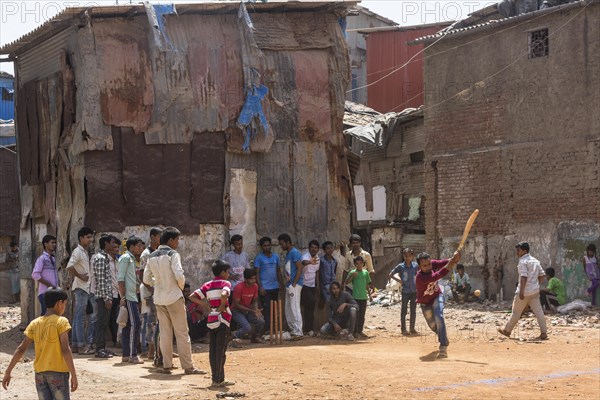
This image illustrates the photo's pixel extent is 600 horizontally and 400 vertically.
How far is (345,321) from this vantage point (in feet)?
46.8

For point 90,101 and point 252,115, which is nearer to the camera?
point 90,101

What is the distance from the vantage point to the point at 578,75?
64.6 feet

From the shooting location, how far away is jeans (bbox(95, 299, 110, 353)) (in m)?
11.8

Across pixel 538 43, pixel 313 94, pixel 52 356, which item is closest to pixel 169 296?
pixel 52 356

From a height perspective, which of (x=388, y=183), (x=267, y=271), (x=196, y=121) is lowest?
(x=267, y=271)

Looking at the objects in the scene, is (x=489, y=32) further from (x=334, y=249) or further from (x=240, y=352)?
(x=240, y=352)

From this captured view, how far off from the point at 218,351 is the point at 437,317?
3836mm

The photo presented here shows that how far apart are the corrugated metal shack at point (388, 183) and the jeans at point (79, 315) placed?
14460 mm

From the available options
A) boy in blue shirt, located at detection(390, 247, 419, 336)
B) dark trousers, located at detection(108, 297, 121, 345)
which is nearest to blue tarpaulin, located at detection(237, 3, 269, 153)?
dark trousers, located at detection(108, 297, 121, 345)

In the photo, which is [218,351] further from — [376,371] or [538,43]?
[538,43]

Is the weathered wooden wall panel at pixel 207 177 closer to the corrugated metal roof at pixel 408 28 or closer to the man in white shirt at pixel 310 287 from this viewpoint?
the man in white shirt at pixel 310 287

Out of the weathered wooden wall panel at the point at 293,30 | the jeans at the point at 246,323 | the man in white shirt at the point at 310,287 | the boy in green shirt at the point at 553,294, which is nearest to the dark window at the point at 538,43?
the boy in green shirt at the point at 553,294

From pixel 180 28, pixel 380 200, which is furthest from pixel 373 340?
pixel 380 200

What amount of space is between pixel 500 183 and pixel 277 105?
8.80 metres
